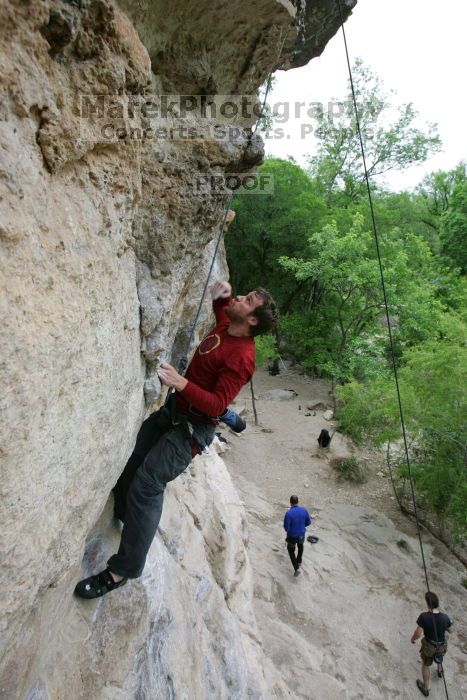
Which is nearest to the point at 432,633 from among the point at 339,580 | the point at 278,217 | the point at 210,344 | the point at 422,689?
the point at 422,689

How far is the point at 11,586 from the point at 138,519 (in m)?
1.48

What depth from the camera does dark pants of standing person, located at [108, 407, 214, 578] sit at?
315 centimetres

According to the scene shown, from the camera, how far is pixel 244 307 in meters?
3.31

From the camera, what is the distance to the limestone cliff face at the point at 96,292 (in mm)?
1611

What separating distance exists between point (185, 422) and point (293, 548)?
6.21 m

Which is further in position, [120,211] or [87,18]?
[120,211]

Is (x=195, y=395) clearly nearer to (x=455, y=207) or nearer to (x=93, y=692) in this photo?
(x=93, y=692)

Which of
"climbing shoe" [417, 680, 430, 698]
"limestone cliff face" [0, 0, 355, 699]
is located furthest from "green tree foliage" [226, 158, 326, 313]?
"climbing shoe" [417, 680, 430, 698]

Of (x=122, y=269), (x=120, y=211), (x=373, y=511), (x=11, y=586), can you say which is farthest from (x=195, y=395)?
(x=373, y=511)

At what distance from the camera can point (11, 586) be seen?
175 cm

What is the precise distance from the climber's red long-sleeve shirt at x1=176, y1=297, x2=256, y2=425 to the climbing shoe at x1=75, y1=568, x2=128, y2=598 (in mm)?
1336

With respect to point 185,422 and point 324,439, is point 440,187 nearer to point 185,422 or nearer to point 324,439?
point 324,439

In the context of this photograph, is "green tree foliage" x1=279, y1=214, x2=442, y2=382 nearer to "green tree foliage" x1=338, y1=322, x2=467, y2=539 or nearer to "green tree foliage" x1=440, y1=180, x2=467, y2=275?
"green tree foliage" x1=338, y1=322, x2=467, y2=539

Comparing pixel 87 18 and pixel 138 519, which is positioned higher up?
pixel 87 18
